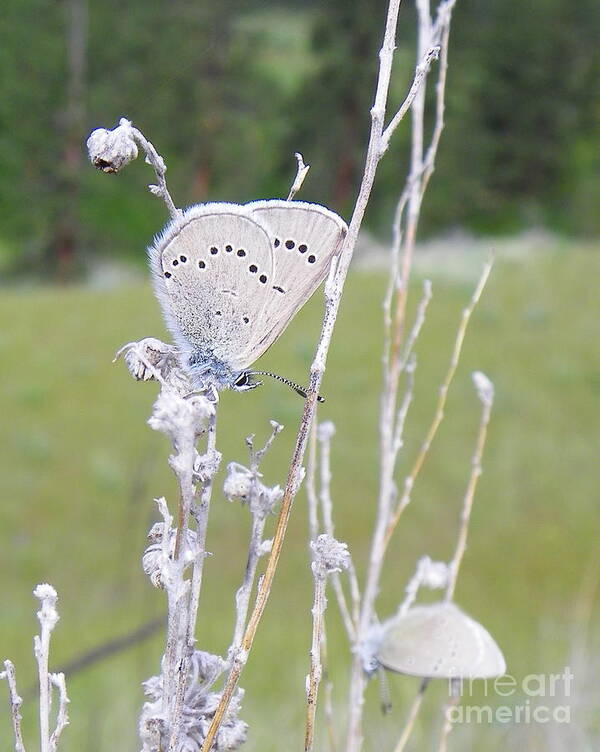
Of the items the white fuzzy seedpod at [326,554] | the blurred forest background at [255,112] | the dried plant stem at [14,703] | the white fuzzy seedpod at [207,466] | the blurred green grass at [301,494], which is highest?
the blurred forest background at [255,112]

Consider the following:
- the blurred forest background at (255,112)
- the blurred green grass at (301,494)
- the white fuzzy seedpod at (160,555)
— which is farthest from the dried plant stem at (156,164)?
the blurred forest background at (255,112)

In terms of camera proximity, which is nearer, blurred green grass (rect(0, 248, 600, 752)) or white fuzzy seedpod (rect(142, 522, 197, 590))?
white fuzzy seedpod (rect(142, 522, 197, 590))

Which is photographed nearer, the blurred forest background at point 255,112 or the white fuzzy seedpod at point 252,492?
the white fuzzy seedpod at point 252,492

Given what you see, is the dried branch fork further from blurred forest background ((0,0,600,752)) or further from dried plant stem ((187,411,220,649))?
blurred forest background ((0,0,600,752))

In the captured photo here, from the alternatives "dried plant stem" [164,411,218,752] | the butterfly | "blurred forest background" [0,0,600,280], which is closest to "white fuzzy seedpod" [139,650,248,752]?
"dried plant stem" [164,411,218,752]

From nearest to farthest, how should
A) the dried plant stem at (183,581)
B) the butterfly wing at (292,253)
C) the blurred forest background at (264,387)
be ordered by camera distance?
the dried plant stem at (183,581), the butterfly wing at (292,253), the blurred forest background at (264,387)

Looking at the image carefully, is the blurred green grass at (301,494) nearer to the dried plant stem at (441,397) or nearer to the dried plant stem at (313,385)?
the dried plant stem at (441,397)

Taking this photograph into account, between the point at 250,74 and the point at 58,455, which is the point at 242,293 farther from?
the point at 250,74
